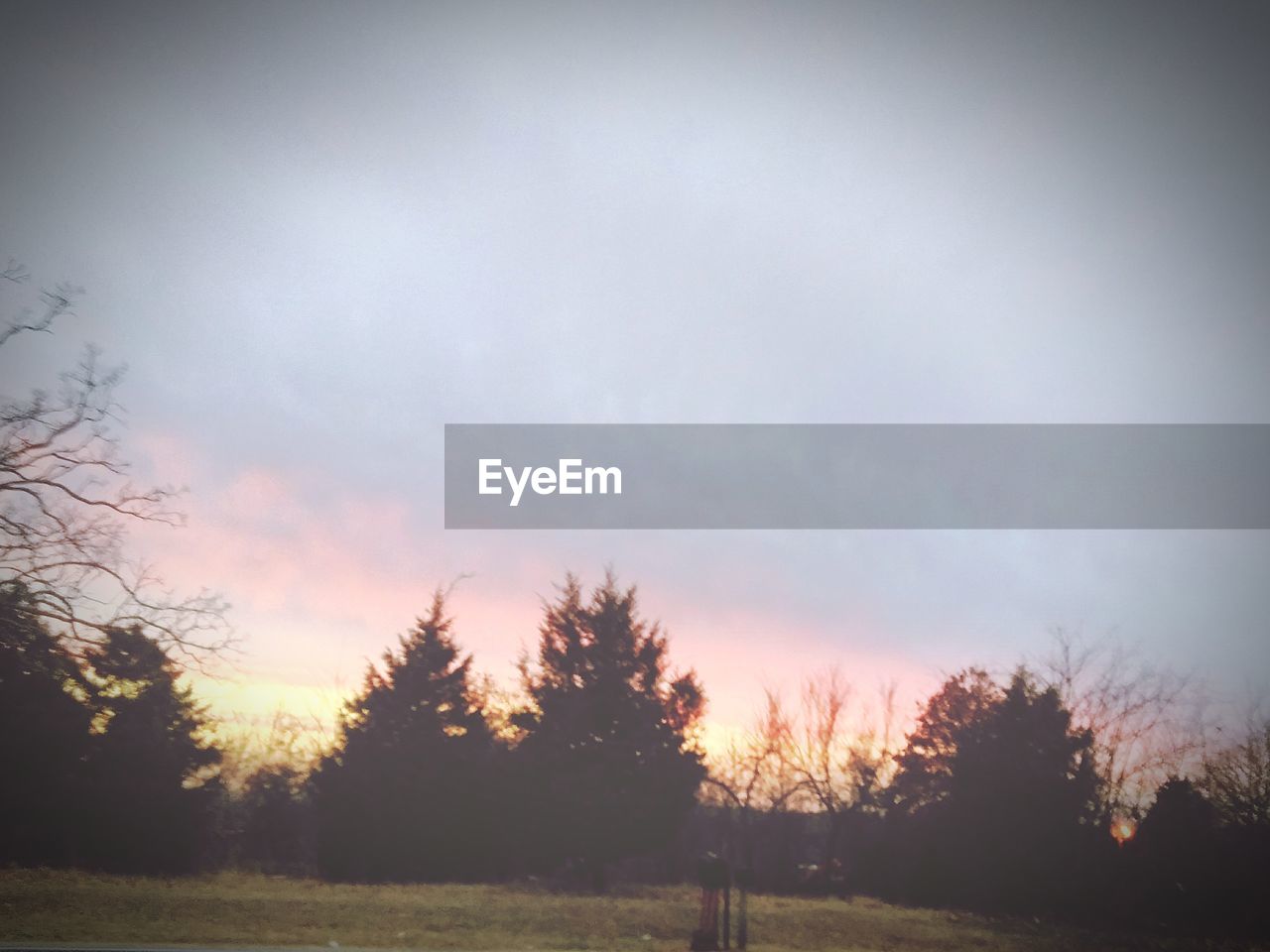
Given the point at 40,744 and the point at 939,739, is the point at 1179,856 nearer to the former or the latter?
the point at 939,739

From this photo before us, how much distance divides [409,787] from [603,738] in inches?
224

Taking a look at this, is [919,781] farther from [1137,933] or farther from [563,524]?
[563,524]

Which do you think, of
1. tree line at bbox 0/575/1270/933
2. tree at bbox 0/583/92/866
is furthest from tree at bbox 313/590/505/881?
tree at bbox 0/583/92/866

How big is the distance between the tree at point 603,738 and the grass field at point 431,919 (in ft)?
7.40

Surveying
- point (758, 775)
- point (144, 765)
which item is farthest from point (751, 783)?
point (144, 765)

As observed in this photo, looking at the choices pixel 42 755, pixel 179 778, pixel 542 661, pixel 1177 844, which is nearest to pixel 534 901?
pixel 542 661

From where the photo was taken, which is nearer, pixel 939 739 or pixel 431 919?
pixel 431 919

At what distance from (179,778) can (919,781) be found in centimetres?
2032

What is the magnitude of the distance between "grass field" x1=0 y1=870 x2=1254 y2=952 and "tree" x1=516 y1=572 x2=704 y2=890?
2.26m

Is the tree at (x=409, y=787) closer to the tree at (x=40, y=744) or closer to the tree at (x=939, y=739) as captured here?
the tree at (x=40, y=744)

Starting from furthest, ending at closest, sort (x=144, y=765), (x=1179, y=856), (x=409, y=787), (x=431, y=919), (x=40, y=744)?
(x=409, y=787) < (x=144, y=765) < (x=40, y=744) < (x=1179, y=856) < (x=431, y=919)

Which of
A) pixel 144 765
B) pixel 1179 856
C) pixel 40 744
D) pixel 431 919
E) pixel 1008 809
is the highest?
pixel 40 744

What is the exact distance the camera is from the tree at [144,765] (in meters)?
20.0

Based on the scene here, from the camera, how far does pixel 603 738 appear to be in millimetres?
23297
